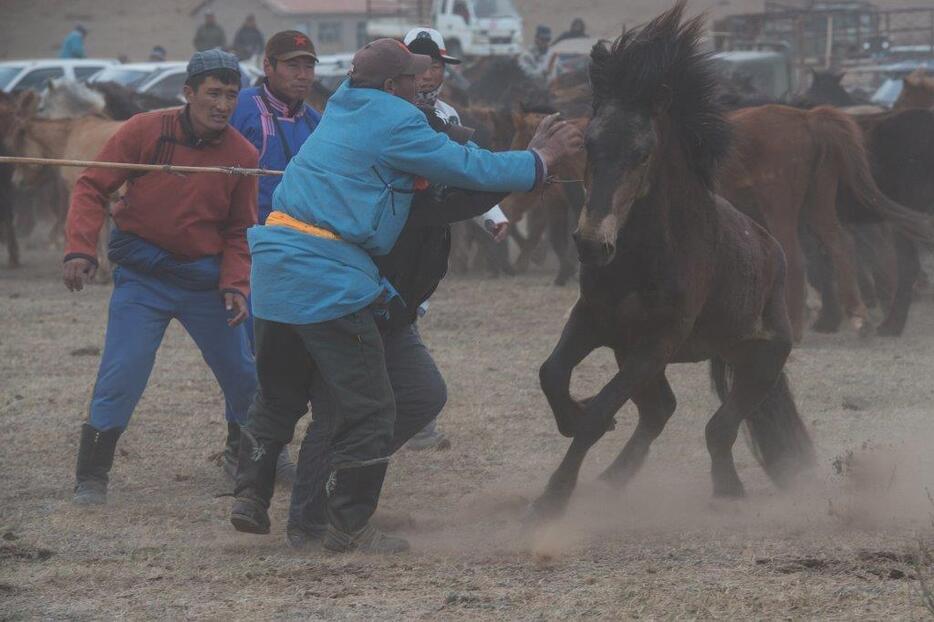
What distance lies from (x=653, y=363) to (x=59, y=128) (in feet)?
38.0

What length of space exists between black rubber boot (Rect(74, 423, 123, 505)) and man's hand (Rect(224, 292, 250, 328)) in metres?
0.74

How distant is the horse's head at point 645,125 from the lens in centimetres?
540

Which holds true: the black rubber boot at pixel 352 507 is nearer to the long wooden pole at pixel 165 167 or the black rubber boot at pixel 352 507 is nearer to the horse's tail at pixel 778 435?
the long wooden pole at pixel 165 167

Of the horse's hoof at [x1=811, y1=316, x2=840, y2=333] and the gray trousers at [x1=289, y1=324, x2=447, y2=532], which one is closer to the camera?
the gray trousers at [x1=289, y1=324, x2=447, y2=532]

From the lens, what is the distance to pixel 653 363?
19.2ft

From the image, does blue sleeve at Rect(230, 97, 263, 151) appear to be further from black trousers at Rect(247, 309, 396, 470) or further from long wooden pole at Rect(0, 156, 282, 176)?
black trousers at Rect(247, 309, 396, 470)

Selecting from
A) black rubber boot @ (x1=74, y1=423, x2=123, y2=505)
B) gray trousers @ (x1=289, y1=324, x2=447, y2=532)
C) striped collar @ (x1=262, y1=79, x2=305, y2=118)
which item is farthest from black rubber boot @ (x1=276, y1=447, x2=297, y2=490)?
striped collar @ (x1=262, y1=79, x2=305, y2=118)

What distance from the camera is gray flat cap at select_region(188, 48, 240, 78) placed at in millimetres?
6164

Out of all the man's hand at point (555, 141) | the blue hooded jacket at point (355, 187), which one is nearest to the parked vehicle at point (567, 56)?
the man's hand at point (555, 141)

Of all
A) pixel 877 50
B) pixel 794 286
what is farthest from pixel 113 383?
pixel 877 50

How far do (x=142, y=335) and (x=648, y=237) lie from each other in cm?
222

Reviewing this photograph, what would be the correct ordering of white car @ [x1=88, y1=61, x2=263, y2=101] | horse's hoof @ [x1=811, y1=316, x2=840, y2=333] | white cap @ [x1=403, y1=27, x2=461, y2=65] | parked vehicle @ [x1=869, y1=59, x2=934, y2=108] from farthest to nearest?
white car @ [x1=88, y1=61, x2=263, y2=101], parked vehicle @ [x1=869, y1=59, x2=934, y2=108], horse's hoof @ [x1=811, y1=316, x2=840, y2=333], white cap @ [x1=403, y1=27, x2=461, y2=65]

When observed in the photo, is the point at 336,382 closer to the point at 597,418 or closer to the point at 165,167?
the point at 597,418

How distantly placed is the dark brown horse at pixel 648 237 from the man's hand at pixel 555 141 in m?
0.12
